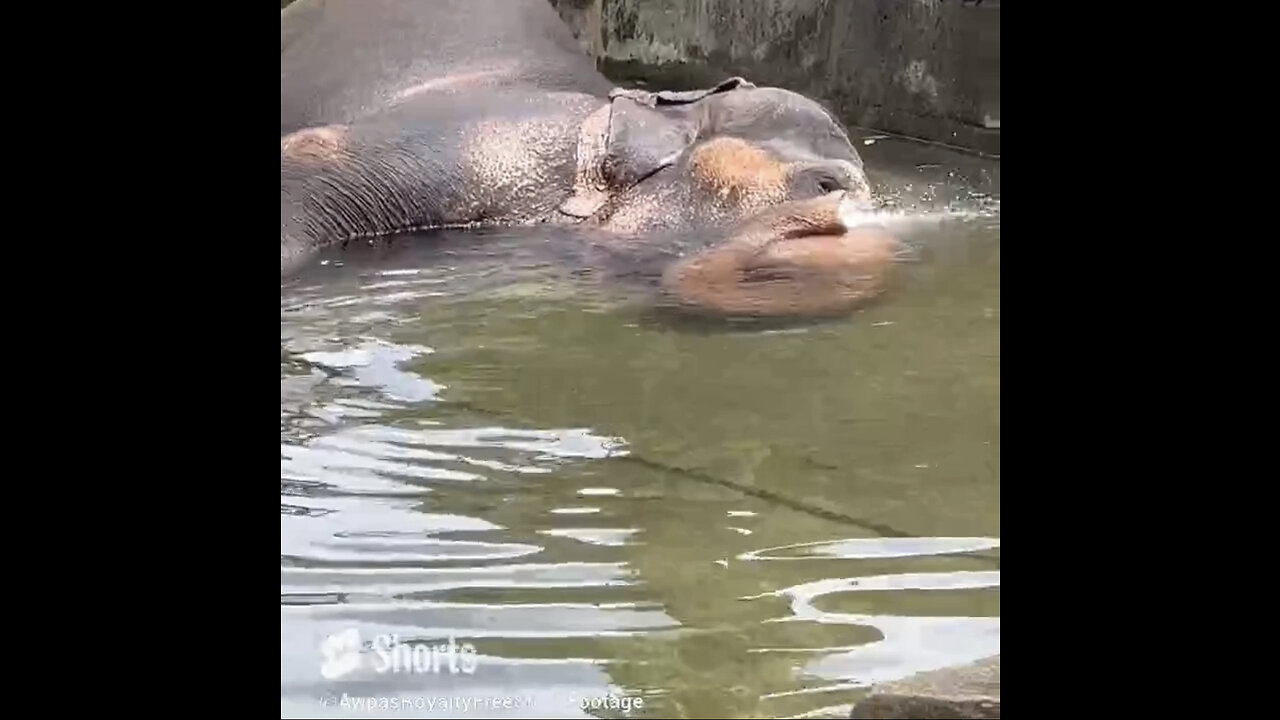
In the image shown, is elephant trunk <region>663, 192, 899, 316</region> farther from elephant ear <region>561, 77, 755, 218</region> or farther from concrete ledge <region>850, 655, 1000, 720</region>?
concrete ledge <region>850, 655, 1000, 720</region>

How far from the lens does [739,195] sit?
4199 mm

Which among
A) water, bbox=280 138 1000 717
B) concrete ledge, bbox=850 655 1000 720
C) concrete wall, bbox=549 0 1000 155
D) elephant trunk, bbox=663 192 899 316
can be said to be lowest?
water, bbox=280 138 1000 717

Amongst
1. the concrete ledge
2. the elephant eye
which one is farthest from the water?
the elephant eye

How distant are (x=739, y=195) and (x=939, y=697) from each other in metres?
2.78

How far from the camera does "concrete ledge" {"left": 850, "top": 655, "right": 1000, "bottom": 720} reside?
1500mm

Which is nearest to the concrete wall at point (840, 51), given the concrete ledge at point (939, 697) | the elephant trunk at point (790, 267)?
the elephant trunk at point (790, 267)

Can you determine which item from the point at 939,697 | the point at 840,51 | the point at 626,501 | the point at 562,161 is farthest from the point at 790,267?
the point at 840,51

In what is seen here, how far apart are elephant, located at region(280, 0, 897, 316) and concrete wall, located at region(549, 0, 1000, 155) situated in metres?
1.50

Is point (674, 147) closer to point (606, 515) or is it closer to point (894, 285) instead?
point (894, 285)

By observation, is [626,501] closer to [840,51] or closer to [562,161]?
[562,161]
